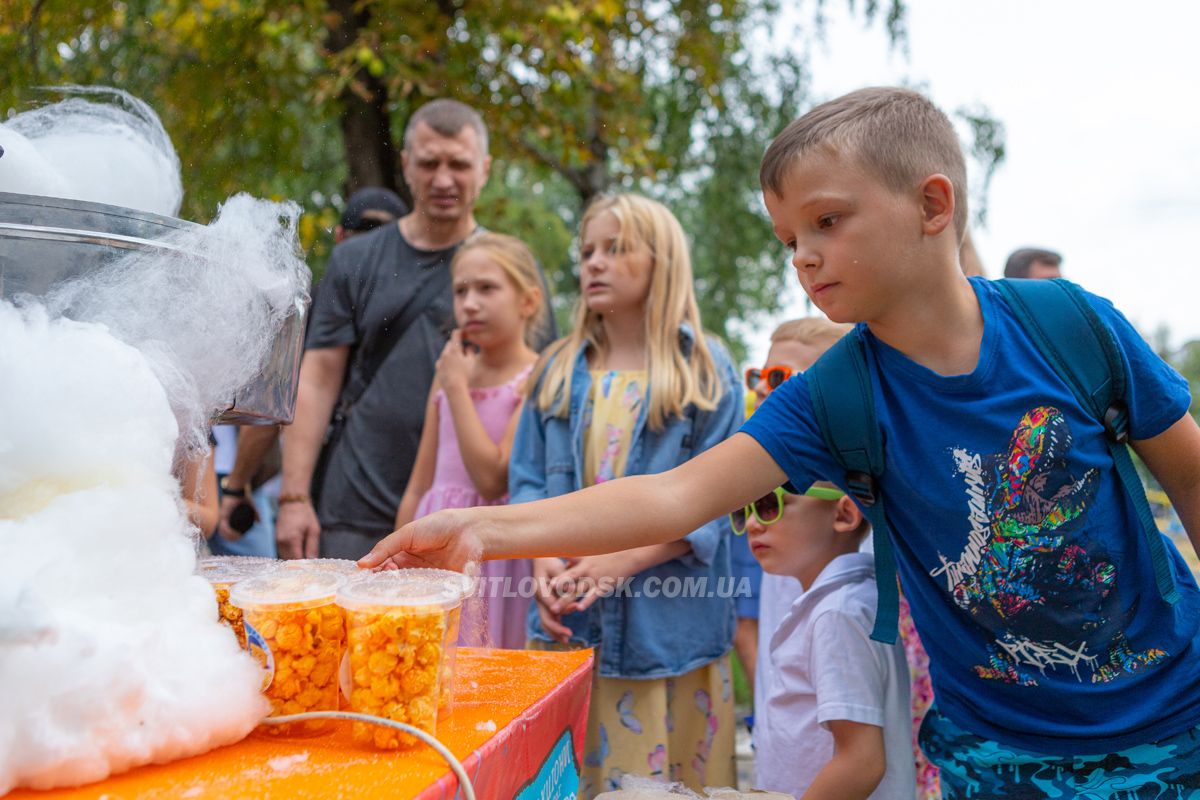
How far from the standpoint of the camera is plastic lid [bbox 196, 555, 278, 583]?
3.76ft

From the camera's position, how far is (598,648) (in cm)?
228

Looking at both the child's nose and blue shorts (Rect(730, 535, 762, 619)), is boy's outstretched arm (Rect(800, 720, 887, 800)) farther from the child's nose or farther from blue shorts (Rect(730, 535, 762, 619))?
blue shorts (Rect(730, 535, 762, 619))

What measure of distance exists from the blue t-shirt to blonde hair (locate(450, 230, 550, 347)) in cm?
160

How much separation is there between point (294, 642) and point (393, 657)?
4.9 inches

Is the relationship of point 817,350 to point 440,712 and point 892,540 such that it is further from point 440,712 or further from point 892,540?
point 440,712

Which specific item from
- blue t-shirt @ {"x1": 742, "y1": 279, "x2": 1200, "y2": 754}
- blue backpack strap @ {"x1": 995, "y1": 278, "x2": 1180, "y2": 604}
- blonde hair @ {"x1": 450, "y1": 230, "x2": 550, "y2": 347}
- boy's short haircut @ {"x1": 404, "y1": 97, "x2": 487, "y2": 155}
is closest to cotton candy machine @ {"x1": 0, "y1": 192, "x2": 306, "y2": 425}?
blue t-shirt @ {"x1": 742, "y1": 279, "x2": 1200, "y2": 754}

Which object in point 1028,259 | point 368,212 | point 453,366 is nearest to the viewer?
point 453,366

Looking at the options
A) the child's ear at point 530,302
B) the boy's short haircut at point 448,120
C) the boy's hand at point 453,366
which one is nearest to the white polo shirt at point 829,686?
the boy's hand at point 453,366

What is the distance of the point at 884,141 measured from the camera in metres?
1.39

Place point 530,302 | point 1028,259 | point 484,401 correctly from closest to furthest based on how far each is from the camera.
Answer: point 484,401 → point 530,302 → point 1028,259

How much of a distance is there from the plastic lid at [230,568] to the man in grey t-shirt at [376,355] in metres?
1.56

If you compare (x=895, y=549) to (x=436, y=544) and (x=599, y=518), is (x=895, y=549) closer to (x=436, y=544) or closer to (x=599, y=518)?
(x=599, y=518)

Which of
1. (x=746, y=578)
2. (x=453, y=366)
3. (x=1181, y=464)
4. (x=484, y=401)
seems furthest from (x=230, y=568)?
(x=746, y=578)

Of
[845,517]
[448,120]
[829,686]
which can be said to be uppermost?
[448,120]
